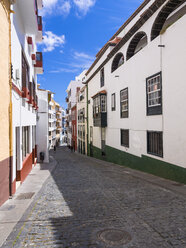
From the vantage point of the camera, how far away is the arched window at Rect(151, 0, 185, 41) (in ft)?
34.3

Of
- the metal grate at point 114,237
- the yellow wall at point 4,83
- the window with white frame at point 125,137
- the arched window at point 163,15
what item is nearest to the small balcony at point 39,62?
the window with white frame at point 125,137

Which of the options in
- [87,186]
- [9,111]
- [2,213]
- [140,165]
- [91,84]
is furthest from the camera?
[91,84]

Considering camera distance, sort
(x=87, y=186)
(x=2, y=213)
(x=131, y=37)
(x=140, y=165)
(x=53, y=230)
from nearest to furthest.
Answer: (x=53, y=230) < (x=2, y=213) < (x=87, y=186) < (x=140, y=165) < (x=131, y=37)

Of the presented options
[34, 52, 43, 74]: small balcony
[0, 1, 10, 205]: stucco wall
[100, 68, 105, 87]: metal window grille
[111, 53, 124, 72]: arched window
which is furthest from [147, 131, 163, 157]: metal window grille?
[100, 68, 105, 87]: metal window grille

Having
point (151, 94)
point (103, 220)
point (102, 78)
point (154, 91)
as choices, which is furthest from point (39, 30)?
point (103, 220)

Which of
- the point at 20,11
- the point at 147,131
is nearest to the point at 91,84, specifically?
the point at 147,131

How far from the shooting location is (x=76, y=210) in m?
6.01

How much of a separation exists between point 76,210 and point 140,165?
8264 millimetres

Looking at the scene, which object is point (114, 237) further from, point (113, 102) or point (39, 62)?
point (39, 62)

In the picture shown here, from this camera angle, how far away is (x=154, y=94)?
1172cm

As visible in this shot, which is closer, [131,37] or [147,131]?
[147,131]

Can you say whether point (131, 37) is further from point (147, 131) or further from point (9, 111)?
point (9, 111)

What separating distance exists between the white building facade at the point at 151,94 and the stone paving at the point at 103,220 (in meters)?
3.15

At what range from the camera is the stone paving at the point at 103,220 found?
4.28 m
